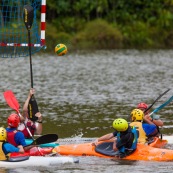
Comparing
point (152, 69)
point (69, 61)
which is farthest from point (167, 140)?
point (69, 61)

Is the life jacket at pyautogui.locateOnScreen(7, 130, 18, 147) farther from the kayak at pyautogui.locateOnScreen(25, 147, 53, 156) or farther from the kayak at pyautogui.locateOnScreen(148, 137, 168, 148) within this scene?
the kayak at pyautogui.locateOnScreen(148, 137, 168, 148)

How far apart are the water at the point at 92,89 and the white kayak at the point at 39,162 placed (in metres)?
0.14

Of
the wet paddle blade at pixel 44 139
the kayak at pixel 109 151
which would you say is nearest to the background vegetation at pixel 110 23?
the kayak at pixel 109 151

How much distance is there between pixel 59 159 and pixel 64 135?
404cm

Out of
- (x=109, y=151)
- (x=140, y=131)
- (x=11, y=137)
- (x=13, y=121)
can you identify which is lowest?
(x=109, y=151)

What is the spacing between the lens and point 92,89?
1151 inches

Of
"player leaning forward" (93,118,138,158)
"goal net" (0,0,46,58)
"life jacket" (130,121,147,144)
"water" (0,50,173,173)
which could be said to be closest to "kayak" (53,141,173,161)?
"player leaning forward" (93,118,138,158)

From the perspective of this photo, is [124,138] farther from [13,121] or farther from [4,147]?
[4,147]

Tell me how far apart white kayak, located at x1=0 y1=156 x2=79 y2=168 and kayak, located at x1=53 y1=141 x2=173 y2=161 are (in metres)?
0.94

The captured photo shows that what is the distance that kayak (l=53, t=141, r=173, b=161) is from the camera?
51.1ft

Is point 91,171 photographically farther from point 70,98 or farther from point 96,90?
point 96,90

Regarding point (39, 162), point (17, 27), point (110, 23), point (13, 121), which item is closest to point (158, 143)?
point (39, 162)

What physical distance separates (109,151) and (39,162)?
1.90 meters

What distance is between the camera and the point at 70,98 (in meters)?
26.5
